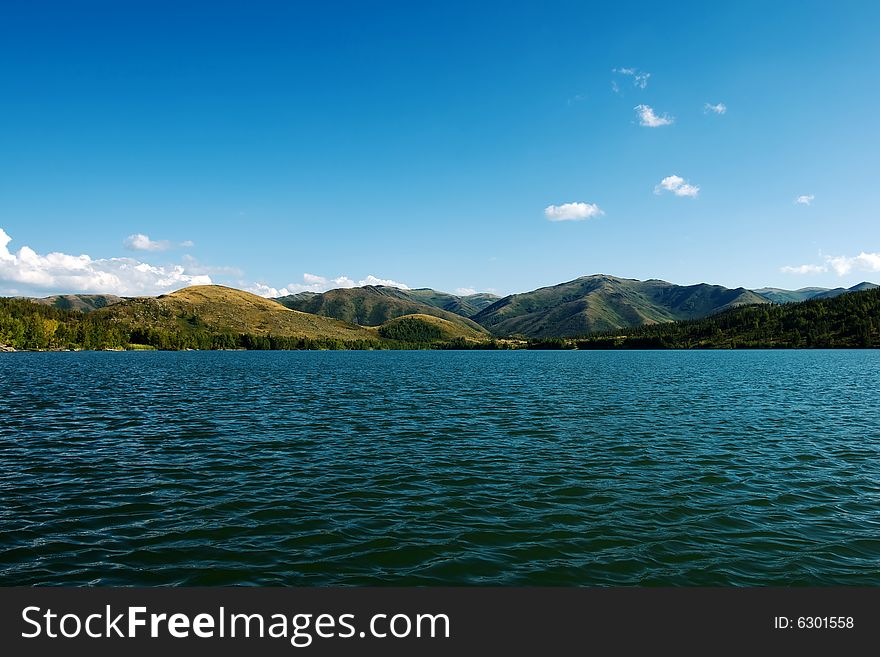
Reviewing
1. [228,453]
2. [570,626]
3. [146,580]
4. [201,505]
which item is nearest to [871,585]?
[570,626]

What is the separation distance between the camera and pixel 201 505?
25141 millimetres

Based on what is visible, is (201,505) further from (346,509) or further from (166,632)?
(166,632)

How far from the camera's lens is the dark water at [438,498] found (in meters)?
18.4

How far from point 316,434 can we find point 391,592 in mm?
29186

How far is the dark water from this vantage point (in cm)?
1842

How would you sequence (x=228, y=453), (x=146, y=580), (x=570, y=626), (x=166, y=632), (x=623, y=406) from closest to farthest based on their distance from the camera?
(x=166, y=632), (x=570, y=626), (x=146, y=580), (x=228, y=453), (x=623, y=406)

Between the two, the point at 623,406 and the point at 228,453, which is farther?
the point at 623,406

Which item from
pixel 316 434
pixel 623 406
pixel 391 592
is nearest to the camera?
pixel 391 592

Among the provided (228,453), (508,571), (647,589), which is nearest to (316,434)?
(228,453)

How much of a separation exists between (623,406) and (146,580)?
2210 inches

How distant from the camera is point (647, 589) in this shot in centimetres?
1631

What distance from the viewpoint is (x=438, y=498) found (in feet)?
86.5

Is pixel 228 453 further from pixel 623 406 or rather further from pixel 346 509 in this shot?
pixel 623 406

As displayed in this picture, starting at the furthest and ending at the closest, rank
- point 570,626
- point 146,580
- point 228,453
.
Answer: point 228,453, point 146,580, point 570,626
